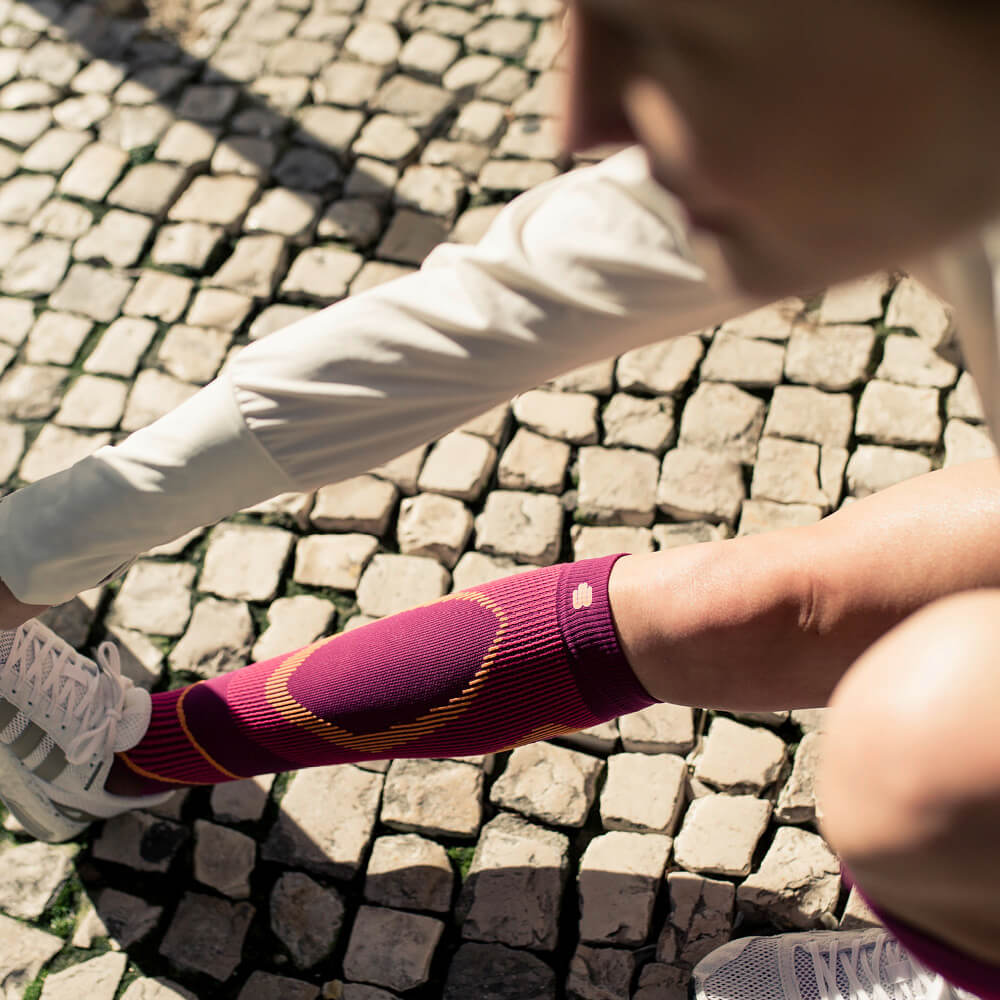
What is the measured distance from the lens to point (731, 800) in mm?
2178

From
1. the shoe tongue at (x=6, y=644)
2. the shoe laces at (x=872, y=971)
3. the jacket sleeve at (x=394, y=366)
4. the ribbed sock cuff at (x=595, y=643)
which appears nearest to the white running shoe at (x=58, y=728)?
the shoe tongue at (x=6, y=644)

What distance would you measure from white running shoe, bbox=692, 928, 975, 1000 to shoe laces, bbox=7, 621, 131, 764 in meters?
1.21

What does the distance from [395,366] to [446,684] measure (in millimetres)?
624

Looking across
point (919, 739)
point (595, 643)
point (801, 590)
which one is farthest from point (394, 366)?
point (919, 739)

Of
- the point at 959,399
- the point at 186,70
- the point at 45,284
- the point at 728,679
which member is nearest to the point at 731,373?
the point at 959,399

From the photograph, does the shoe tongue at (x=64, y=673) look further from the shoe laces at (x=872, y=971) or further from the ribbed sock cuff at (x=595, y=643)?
the shoe laces at (x=872, y=971)

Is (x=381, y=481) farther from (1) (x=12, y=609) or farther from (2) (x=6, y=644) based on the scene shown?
(1) (x=12, y=609)

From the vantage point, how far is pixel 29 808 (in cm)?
210

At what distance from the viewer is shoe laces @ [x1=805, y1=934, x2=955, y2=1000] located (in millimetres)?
1709

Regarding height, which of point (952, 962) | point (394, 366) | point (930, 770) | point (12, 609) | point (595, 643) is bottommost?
point (595, 643)

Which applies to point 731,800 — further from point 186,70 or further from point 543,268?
point 186,70

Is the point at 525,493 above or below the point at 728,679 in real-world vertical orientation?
below

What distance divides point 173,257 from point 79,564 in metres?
1.83

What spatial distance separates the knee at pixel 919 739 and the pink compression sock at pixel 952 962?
106 mm
